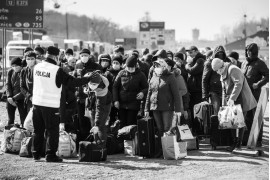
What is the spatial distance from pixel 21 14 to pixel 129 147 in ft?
42.7

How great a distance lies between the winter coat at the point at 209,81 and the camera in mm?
11500

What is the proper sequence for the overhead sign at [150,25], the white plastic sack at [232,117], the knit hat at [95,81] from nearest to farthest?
the knit hat at [95,81], the white plastic sack at [232,117], the overhead sign at [150,25]

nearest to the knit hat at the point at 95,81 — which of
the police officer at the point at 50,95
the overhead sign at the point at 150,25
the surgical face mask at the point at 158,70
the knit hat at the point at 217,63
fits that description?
the police officer at the point at 50,95

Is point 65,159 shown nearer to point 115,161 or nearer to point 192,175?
point 115,161

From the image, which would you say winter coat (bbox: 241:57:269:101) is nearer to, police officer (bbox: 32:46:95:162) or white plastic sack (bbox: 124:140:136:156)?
white plastic sack (bbox: 124:140:136:156)

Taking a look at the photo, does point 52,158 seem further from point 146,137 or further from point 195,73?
point 195,73

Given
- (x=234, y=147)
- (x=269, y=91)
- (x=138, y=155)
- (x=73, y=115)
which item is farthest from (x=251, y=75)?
(x=73, y=115)

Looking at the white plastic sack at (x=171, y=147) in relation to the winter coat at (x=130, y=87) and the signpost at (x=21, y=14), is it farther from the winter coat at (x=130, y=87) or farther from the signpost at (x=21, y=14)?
the signpost at (x=21, y=14)

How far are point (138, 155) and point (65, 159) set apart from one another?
4.53ft

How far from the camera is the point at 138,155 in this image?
33.6 ft

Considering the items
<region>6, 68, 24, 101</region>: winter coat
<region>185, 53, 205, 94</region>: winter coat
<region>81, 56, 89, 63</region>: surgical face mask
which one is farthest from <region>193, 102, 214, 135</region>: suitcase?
<region>6, 68, 24, 101</region>: winter coat

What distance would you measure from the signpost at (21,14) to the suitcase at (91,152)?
42.4ft

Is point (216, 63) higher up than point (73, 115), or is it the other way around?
point (216, 63)

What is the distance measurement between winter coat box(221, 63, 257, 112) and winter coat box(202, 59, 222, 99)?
84cm
